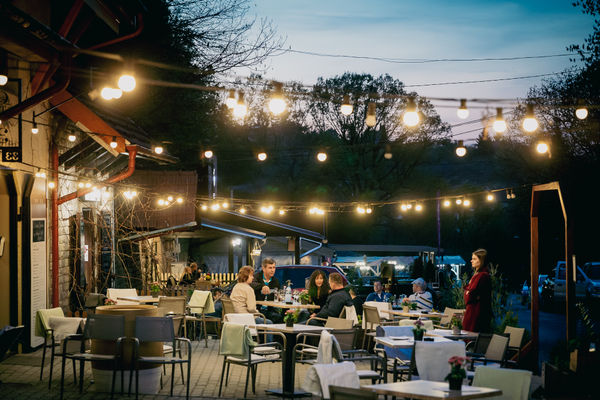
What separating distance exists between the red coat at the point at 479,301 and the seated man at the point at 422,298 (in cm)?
306

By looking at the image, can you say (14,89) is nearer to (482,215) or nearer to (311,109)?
(311,109)

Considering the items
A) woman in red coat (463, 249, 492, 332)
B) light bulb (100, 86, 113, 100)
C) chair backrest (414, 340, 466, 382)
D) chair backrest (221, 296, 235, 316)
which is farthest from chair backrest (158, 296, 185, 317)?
chair backrest (414, 340, 466, 382)

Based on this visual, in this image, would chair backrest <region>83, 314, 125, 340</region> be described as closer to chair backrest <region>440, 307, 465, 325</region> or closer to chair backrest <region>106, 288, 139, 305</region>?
chair backrest <region>440, 307, 465, 325</region>

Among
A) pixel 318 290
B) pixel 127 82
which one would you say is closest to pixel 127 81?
pixel 127 82

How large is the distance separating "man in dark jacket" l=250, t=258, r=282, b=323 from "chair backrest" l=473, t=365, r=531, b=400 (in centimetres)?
868

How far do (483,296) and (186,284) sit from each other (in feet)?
36.6

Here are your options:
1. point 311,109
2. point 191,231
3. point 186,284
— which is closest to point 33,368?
point 186,284

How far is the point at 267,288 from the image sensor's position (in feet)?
49.5

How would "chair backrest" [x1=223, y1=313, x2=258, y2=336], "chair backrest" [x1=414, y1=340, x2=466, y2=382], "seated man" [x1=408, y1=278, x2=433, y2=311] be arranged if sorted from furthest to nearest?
"seated man" [x1=408, y1=278, x2=433, y2=311], "chair backrest" [x1=223, y1=313, x2=258, y2=336], "chair backrest" [x1=414, y1=340, x2=466, y2=382]

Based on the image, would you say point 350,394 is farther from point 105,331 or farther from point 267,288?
point 267,288

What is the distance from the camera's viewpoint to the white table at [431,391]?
594cm

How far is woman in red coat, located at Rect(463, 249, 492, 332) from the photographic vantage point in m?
10.8

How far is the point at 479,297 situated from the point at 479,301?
6 centimetres

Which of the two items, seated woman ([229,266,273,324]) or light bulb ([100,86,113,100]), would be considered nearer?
light bulb ([100,86,113,100])
